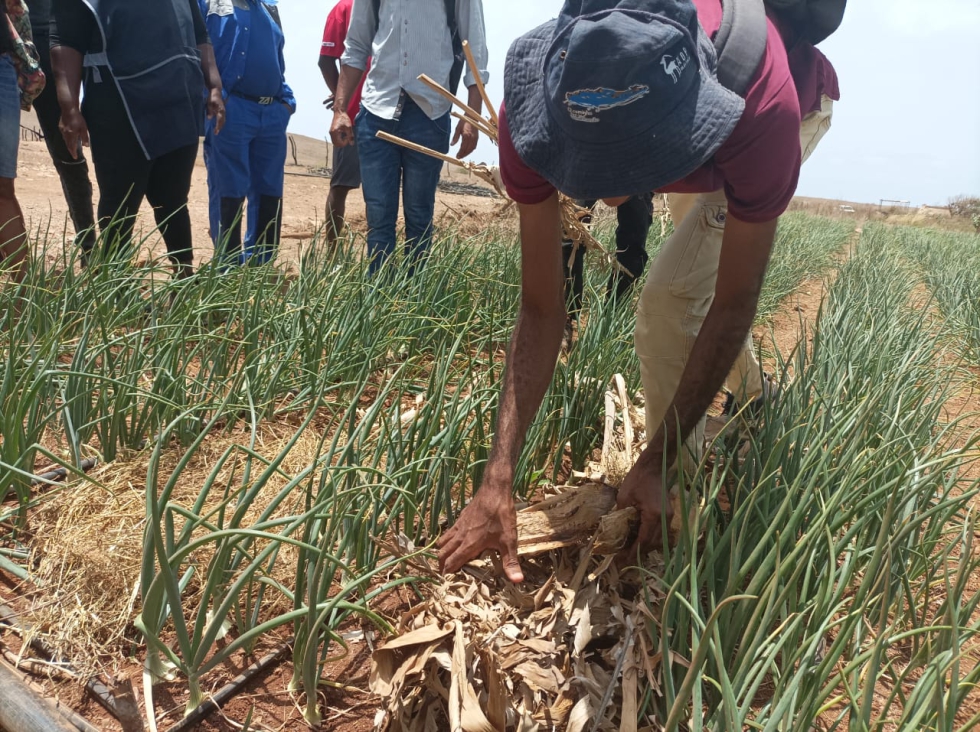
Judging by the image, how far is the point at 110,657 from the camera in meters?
1.11

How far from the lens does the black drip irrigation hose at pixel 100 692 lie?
91 centimetres

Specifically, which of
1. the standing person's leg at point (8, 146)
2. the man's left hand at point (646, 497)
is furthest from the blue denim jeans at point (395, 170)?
the man's left hand at point (646, 497)

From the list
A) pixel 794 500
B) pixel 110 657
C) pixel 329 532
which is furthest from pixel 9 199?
pixel 794 500

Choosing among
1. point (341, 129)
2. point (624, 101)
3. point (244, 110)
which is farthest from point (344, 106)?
point (624, 101)

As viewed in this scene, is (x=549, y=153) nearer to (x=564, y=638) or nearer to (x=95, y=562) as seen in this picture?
(x=564, y=638)

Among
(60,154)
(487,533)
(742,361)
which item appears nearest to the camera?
(487,533)

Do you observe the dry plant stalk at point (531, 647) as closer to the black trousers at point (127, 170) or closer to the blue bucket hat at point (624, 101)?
the blue bucket hat at point (624, 101)

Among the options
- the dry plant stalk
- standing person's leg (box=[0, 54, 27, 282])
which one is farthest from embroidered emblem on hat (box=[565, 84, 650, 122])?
standing person's leg (box=[0, 54, 27, 282])

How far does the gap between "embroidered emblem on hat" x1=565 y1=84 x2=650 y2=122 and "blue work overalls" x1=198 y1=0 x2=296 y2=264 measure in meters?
2.11

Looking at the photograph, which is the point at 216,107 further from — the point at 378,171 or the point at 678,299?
the point at 678,299

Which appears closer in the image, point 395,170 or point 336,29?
point 395,170

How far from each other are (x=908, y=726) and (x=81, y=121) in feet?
8.63

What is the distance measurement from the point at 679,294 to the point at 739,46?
0.56 metres

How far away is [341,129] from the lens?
3.14m
